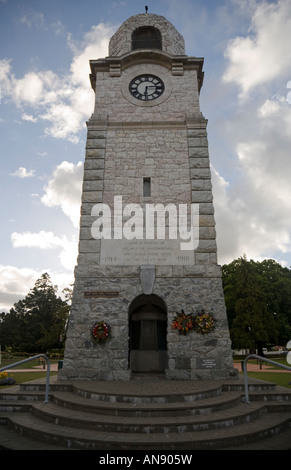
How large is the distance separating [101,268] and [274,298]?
2423 cm

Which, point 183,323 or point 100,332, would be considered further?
point 183,323

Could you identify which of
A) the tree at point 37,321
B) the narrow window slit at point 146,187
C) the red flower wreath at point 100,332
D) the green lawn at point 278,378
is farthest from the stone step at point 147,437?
the tree at point 37,321

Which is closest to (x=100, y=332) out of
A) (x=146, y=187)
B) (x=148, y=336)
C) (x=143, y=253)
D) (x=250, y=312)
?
(x=148, y=336)

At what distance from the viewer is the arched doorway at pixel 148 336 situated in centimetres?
973

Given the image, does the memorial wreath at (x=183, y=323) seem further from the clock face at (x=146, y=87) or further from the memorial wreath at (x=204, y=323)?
the clock face at (x=146, y=87)

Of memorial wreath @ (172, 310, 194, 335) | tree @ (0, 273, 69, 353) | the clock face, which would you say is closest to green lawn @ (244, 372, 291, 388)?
memorial wreath @ (172, 310, 194, 335)

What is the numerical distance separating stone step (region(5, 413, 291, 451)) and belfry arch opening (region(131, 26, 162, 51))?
15879mm

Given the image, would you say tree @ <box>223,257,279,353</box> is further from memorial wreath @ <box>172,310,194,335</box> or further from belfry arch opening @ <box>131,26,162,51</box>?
belfry arch opening @ <box>131,26,162,51</box>

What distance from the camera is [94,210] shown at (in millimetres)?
10750

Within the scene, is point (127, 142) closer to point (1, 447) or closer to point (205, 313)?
point (205, 313)

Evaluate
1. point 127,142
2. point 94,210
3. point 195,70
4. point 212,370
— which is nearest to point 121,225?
point 94,210

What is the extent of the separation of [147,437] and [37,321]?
144 feet

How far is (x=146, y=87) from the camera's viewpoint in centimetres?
1312

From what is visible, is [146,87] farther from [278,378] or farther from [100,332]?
[278,378]
